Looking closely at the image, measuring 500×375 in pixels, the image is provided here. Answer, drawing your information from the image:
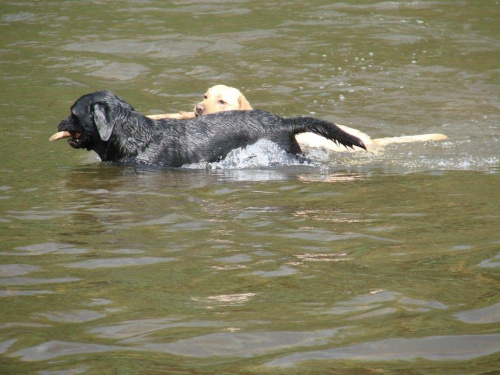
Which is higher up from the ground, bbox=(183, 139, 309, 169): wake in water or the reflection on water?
the reflection on water

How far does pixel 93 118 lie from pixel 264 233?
388 cm

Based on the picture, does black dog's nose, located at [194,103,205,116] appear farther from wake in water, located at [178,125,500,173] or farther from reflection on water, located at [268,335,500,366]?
reflection on water, located at [268,335,500,366]

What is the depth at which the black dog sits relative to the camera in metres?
8.52

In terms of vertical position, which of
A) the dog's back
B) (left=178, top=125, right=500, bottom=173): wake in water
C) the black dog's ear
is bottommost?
(left=178, top=125, right=500, bottom=173): wake in water

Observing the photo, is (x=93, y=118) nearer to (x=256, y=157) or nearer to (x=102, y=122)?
(x=102, y=122)

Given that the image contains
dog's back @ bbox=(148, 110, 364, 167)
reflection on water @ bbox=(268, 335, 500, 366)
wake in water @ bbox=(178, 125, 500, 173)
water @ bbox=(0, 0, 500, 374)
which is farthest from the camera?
dog's back @ bbox=(148, 110, 364, 167)

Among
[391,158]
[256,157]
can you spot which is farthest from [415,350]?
[391,158]

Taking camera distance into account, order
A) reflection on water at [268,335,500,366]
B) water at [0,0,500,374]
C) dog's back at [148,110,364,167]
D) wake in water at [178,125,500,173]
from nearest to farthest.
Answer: reflection on water at [268,335,500,366], water at [0,0,500,374], wake in water at [178,125,500,173], dog's back at [148,110,364,167]

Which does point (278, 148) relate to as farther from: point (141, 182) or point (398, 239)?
point (398, 239)

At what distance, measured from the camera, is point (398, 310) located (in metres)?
3.70

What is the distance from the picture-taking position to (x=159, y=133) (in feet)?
28.7

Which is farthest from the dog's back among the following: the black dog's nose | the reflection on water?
the reflection on water

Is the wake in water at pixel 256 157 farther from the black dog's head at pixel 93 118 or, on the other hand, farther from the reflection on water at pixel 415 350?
the reflection on water at pixel 415 350

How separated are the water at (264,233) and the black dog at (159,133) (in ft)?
0.58
